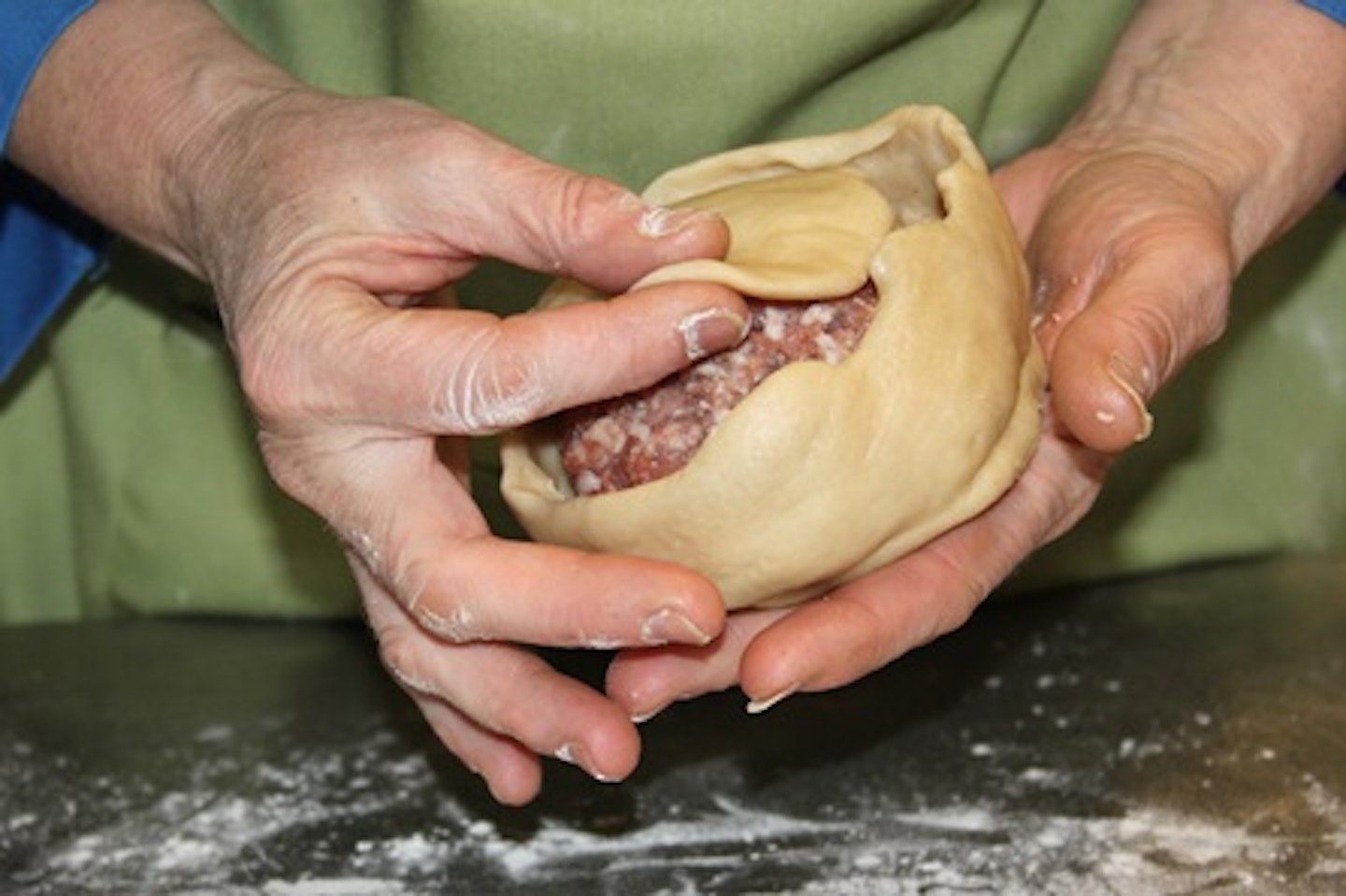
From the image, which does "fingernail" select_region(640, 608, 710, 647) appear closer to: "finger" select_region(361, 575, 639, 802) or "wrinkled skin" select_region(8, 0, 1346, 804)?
"wrinkled skin" select_region(8, 0, 1346, 804)

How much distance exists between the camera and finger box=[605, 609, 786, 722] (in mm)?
1359

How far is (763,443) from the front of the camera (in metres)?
1.26

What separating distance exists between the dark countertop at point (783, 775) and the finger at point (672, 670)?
12 centimetres

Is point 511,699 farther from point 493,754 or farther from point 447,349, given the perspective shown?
point 447,349

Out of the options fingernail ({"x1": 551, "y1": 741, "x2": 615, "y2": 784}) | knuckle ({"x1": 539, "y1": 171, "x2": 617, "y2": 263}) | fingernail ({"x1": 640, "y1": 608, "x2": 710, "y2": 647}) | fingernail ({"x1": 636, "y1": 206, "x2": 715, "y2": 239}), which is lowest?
fingernail ({"x1": 551, "y1": 741, "x2": 615, "y2": 784})

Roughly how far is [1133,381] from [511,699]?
40 cm

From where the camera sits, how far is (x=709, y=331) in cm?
119

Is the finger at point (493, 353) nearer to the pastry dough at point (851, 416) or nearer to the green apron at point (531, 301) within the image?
the pastry dough at point (851, 416)

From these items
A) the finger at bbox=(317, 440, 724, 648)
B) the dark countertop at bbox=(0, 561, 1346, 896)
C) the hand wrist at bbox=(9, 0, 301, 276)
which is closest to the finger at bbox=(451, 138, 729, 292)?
the finger at bbox=(317, 440, 724, 648)

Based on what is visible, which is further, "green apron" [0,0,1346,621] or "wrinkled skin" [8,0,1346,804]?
"green apron" [0,0,1346,621]

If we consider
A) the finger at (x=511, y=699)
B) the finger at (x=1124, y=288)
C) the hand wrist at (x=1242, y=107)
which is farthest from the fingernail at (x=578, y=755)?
the hand wrist at (x=1242, y=107)

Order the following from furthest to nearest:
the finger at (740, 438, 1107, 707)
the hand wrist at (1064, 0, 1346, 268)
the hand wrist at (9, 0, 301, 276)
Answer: the hand wrist at (1064, 0, 1346, 268), the hand wrist at (9, 0, 301, 276), the finger at (740, 438, 1107, 707)

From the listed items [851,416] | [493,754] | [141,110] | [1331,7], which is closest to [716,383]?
[851,416]

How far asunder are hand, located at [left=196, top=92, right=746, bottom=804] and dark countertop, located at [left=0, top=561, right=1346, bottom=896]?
165 mm
